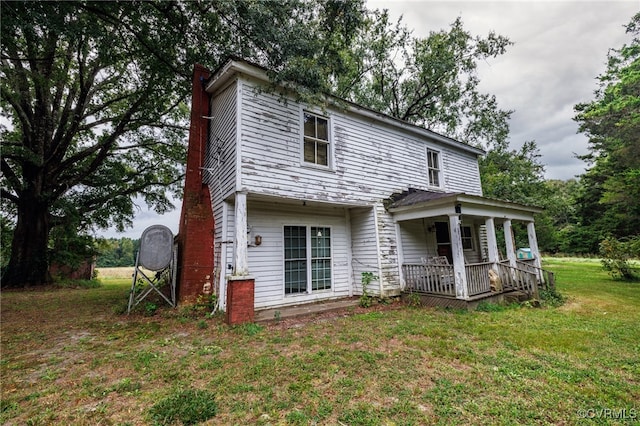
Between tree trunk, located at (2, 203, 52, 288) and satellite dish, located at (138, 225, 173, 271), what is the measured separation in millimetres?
9727

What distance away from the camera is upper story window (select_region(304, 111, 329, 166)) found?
7715 mm

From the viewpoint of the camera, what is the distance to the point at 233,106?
684cm

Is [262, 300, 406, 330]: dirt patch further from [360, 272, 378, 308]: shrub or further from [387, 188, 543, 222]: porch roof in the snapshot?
[387, 188, 543, 222]: porch roof

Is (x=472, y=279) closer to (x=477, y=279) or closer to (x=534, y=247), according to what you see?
(x=477, y=279)

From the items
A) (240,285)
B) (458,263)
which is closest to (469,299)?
(458,263)

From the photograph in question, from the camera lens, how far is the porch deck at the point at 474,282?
7.36 m

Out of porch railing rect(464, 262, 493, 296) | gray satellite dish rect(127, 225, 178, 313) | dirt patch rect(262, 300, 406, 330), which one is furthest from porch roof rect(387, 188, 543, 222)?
gray satellite dish rect(127, 225, 178, 313)

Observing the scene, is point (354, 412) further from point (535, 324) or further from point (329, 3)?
point (329, 3)

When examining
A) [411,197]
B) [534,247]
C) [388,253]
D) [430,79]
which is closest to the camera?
Result: [388,253]

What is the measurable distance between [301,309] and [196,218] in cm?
385

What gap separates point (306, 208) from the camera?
822cm

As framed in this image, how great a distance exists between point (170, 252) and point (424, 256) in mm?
8449

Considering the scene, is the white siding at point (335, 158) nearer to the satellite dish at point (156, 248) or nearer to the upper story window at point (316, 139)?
the upper story window at point (316, 139)

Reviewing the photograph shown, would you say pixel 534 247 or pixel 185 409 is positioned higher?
pixel 534 247
